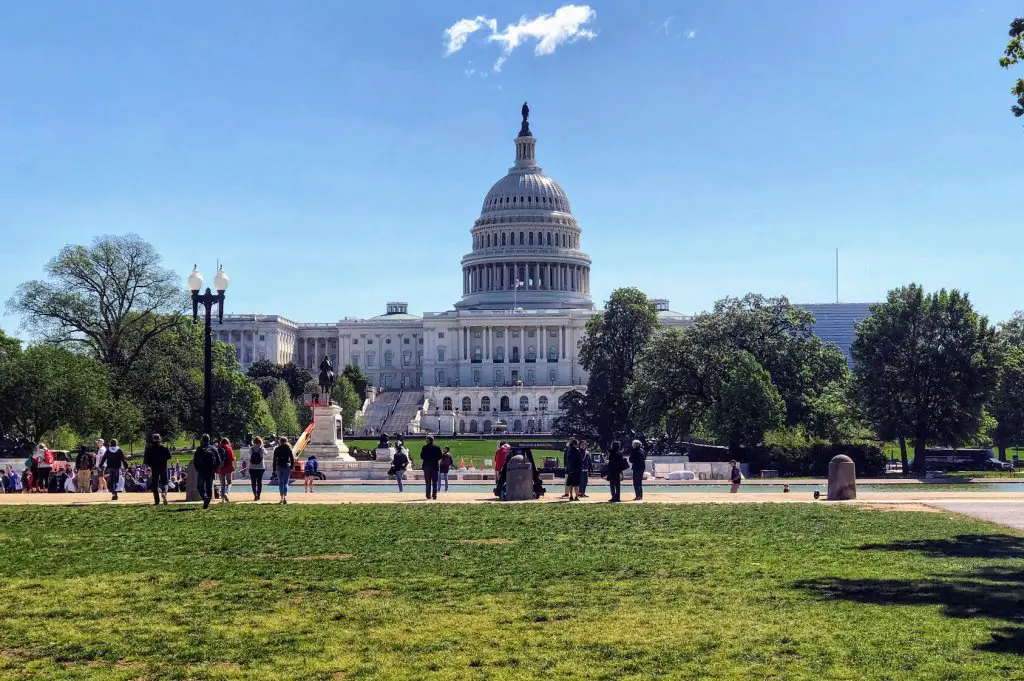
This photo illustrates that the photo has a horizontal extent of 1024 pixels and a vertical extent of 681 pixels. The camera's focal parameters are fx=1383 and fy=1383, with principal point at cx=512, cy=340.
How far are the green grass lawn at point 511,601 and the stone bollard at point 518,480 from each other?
27.2 feet

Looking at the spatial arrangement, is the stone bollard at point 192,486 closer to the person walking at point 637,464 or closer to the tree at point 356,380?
the person walking at point 637,464

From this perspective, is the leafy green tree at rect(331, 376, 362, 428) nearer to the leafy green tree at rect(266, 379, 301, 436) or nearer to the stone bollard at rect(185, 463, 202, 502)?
the leafy green tree at rect(266, 379, 301, 436)

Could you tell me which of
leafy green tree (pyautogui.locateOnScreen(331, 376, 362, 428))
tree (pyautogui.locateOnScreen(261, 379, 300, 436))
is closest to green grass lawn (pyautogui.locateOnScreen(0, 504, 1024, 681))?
tree (pyautogui.locateOnScreen(261, 379, 300, 436))

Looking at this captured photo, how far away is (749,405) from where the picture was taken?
6875cm

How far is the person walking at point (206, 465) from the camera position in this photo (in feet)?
→ 105

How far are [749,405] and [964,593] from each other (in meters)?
52.0

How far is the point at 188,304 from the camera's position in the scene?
7588 cm

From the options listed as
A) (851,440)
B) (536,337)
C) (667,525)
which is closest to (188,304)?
(851,440)

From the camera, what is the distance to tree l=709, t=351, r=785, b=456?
68431mm

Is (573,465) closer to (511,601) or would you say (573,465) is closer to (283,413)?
(511,601)

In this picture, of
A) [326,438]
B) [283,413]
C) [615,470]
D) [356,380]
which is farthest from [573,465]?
[356,380]

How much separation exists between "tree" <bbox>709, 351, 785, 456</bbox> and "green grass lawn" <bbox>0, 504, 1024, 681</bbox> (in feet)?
137

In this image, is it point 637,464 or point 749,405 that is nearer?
point 637,464

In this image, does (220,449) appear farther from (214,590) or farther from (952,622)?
(952,622)
